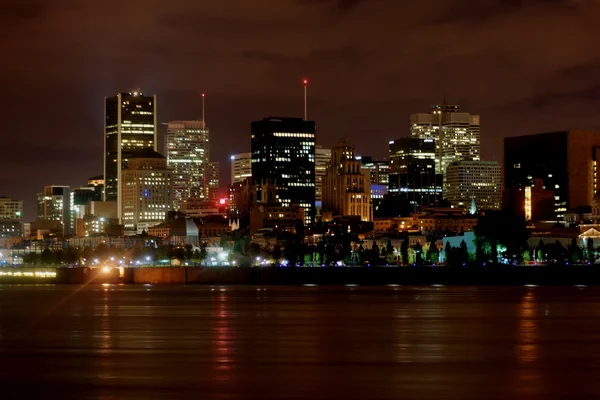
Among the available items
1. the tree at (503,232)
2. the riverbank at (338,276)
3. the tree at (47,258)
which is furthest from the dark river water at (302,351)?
the tree at (47,258)

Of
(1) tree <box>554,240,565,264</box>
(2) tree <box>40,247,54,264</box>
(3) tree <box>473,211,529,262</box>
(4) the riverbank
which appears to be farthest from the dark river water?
(2) tree <box>40,247,54,264</box>

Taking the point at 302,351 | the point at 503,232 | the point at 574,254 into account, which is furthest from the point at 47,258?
the point at 302,351

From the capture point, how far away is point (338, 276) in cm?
13825

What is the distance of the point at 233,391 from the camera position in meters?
35.8

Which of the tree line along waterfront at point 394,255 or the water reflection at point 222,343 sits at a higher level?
the tree line along waterfront at point 394,255

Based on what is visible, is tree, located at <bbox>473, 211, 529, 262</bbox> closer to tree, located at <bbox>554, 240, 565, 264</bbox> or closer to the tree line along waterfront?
the tree line along waterfront

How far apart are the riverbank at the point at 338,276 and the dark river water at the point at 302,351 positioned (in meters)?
58.6

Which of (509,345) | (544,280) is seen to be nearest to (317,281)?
(544,280)

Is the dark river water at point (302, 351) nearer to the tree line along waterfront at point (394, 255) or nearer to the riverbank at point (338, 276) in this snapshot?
the riverbank at point (338, 276)

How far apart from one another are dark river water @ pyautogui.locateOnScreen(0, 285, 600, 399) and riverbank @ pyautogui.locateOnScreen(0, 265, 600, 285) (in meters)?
58.6

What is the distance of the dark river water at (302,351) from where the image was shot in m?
36.3

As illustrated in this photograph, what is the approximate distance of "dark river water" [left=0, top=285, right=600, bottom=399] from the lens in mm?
36281

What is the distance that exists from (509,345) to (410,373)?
406 inches

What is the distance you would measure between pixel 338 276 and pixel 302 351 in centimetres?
9240
